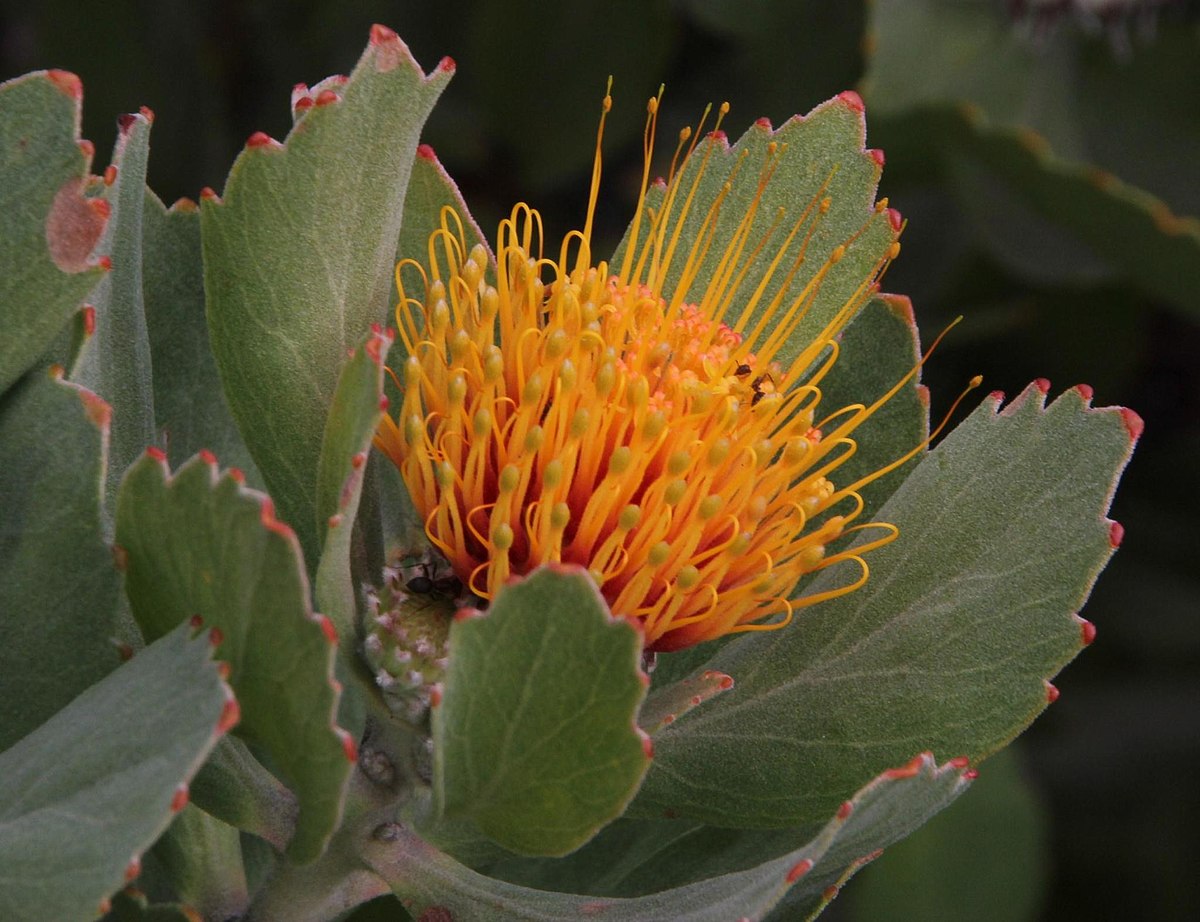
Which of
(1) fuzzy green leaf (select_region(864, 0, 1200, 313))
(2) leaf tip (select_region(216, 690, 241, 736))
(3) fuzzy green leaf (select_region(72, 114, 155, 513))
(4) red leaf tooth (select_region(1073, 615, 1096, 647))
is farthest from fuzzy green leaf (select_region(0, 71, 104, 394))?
(1) fuzzy green leaf (select_region(864, 0, 1200, 313))

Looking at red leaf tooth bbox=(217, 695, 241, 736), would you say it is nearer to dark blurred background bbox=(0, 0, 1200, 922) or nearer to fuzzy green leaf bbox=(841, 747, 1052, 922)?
fuzzy green leaf bbox=(841, 747, 1052, 922)

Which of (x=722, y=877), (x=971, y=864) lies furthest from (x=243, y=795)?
(x=971, y=864)

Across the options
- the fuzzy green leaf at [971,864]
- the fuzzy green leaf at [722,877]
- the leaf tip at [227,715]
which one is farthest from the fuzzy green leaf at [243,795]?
the fuzzy green leaf at [971,864]

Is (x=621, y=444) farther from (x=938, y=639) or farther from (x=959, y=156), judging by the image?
(x=959, y=156)

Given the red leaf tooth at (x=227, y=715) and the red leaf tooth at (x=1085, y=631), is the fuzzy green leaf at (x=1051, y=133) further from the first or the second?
the red leaf tooth at (x=227, y=715)

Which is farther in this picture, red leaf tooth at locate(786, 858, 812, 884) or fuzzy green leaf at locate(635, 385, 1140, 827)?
fuzzy green leaf at locate(635, 385, 1140, 827)
